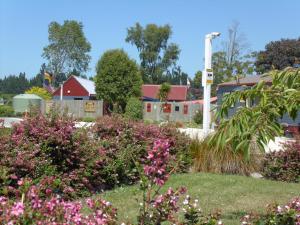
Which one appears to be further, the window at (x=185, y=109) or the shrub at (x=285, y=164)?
the window at (x=185, y=109)

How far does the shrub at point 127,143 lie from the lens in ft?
28.4

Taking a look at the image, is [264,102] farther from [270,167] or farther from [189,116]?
[189,116]

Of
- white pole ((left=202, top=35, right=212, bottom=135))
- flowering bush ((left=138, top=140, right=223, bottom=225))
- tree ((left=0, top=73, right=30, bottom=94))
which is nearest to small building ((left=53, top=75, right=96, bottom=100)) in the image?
white pole ((left=202, top=35, right=212, bottom=135))

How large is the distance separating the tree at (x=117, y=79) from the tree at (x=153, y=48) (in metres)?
27.2

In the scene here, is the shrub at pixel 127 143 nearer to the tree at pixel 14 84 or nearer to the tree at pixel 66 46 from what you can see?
the tree at pixel 66 46

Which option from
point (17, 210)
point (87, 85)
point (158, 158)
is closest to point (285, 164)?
point (158, 158)

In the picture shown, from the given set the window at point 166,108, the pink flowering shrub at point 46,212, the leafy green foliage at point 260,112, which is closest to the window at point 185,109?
the window at point 166,108

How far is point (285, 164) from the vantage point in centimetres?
1030

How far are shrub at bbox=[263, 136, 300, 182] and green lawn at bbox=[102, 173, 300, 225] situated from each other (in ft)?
1.95

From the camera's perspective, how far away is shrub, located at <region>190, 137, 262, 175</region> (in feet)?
34.6

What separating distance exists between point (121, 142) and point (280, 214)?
582cm

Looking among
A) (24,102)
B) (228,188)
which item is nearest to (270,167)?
(228,188)

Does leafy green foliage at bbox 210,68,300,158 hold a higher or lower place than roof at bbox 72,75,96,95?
lower

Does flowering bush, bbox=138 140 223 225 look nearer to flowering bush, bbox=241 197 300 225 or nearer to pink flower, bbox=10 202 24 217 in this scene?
flowering bush, bbox=241 197 300 225
